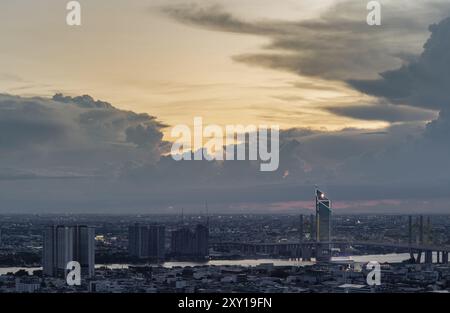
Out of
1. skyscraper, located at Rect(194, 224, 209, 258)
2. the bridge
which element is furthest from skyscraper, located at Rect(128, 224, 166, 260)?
the bridge

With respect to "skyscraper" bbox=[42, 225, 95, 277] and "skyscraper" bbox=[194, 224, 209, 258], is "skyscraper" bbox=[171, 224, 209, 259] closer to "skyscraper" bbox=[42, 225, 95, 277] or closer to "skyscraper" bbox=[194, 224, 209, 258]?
"skyscraper" bbox=[194, 224, 209, 258]

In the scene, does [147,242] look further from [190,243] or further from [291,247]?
[291,247]

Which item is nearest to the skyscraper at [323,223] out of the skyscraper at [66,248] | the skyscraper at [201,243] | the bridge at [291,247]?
the bridge at [291,247]

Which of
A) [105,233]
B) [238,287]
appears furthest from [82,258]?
[105,233]
